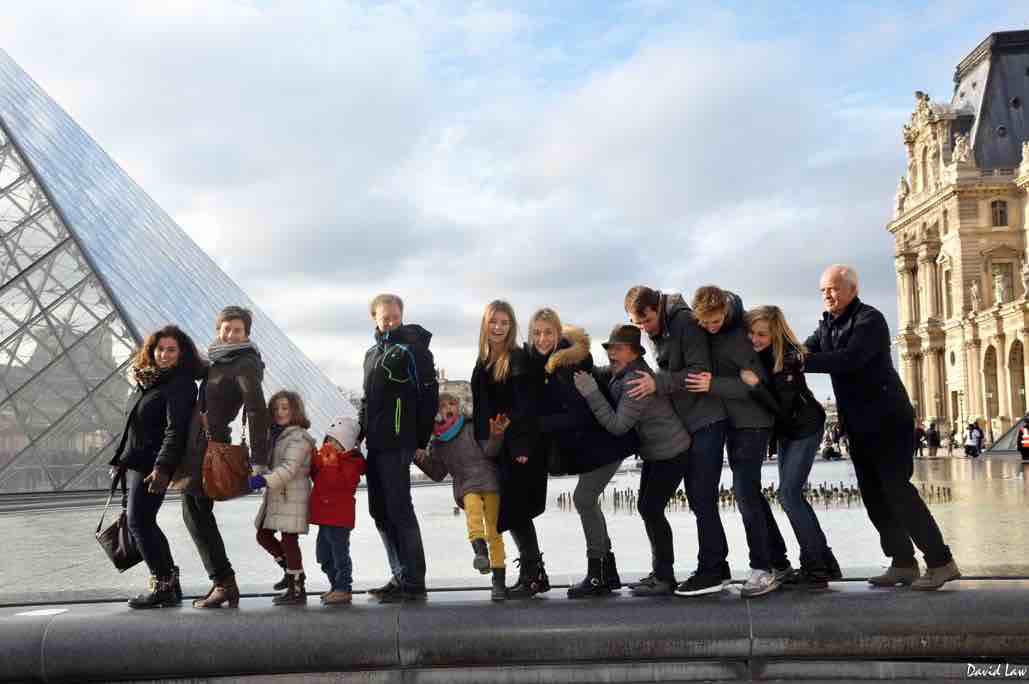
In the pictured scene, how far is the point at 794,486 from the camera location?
524 cm

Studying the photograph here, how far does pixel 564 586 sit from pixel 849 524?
212 inches

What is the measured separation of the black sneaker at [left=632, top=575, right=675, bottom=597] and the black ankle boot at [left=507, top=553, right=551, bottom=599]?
47cm

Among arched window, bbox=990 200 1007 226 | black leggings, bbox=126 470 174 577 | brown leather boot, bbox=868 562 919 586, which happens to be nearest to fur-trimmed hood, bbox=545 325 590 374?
brown leather boot, bbox=868 562 919 586

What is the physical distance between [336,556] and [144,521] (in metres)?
1.01

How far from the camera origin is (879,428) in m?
5.14

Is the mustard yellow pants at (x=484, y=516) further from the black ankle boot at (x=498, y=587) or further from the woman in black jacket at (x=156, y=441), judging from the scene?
the woman in black jacket at (x=156, y=441)

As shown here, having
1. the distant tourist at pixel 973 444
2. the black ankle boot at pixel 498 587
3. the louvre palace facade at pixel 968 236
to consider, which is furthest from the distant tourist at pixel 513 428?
the louvre palace facade at pixel 968 236

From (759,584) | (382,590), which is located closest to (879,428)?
(759,584)

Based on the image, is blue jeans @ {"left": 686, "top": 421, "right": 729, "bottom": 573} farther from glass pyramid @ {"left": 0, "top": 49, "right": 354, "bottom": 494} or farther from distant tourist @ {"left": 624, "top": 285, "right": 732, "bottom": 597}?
glass pyramid @ {"left": 0, "top": 49, "right": 354, "bottom": 494}

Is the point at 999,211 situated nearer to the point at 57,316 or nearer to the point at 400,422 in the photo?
the point at 57,316

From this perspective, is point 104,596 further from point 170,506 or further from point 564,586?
point 170,506

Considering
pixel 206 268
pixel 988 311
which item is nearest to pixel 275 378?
pixel 206 268

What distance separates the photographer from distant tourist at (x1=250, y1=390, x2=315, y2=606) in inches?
211
